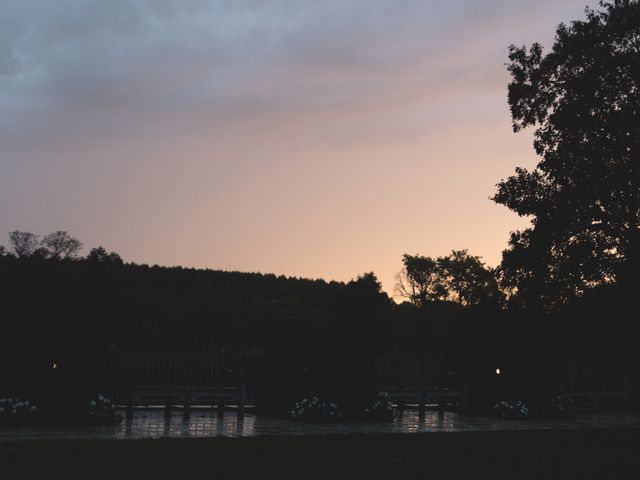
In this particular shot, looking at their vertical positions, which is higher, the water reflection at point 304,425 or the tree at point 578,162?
the tree at point 578,162

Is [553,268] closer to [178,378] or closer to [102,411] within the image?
[178,378]

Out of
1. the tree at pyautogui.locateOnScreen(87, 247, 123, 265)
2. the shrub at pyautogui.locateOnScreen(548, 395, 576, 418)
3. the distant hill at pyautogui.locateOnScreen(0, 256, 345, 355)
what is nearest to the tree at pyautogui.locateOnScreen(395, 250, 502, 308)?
the distant hill at pyautogui.locateOnScreen(0, 256, 345, 355)

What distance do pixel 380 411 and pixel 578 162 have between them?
14115 mm

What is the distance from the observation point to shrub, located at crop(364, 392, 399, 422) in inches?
732

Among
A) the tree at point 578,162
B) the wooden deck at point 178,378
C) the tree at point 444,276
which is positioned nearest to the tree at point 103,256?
the tree at point 444,276

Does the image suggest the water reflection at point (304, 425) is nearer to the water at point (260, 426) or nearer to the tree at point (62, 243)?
the water at point (260, 426)

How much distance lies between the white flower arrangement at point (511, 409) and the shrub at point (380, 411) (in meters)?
3.60

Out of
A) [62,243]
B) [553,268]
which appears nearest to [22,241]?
[62,243]

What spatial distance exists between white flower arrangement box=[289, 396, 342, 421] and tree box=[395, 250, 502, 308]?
167 ft

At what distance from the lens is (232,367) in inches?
824

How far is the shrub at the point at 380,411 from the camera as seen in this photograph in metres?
18.6

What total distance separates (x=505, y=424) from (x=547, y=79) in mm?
15095

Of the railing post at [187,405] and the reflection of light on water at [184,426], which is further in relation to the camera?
the railing post at [187,405]

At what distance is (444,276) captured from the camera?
72.1m
